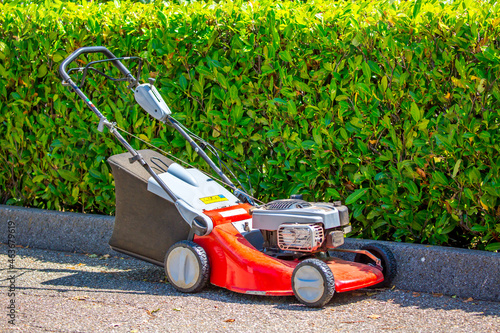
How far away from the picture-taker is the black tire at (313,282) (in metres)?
4.44

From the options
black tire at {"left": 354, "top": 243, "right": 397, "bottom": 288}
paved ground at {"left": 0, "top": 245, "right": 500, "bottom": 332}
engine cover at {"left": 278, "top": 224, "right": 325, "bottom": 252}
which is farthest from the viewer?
black tire at {"left": 354, "top": 243, "right": 397, "bottom": 288}

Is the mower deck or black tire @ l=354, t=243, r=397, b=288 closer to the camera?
the mower deck

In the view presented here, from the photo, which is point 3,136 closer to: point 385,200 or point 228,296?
point 228,296

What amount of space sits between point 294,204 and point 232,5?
2.00 metres

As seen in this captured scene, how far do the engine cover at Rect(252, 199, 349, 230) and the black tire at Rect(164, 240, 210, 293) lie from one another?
1.40 ft

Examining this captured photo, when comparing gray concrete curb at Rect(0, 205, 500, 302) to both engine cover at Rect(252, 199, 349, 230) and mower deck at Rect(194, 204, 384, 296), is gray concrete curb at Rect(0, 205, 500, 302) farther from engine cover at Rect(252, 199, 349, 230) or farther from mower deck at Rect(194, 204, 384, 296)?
engine cover at Rect(252, 199, 349, 230)

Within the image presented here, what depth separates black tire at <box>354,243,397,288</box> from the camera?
502cm

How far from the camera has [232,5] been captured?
5980 millimetres

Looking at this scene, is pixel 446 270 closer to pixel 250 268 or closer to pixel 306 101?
pixel 250 268

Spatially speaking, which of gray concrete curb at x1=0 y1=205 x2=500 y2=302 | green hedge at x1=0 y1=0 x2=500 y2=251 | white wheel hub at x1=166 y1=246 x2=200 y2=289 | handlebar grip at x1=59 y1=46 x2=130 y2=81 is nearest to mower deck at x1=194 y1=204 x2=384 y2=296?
white wheel hub at x1=166 y1=246 x2=200 y2=289

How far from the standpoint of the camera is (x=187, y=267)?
16.3 ft

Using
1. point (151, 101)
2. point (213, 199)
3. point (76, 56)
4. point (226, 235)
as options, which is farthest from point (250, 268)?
point (76, 56)

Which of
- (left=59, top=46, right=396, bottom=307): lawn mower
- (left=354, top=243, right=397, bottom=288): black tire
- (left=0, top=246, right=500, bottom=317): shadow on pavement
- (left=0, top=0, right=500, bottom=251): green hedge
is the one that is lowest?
(left=0, top=246, right=500, bottom=317): shadow on pavement

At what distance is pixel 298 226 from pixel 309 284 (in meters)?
0.38
